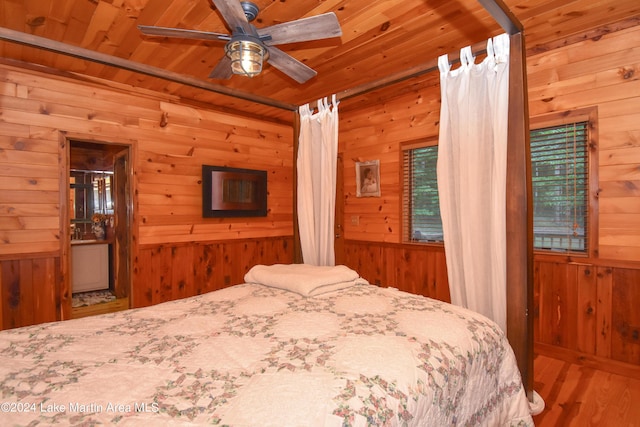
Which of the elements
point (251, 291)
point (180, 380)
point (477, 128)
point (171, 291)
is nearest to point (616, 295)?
point (477, 128)

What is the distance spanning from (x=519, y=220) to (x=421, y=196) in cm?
189

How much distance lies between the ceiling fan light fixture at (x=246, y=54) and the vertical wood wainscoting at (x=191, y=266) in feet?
7.72

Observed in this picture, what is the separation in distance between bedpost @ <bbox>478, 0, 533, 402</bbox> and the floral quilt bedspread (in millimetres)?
180

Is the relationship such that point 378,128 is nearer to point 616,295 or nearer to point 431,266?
point 431,266

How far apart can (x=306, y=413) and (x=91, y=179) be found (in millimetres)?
6208

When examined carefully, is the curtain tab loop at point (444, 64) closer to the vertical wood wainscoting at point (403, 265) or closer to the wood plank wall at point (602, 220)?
the wood plank wall at point (602, 220)

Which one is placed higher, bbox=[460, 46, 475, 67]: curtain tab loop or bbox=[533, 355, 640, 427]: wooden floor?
bbox=[460, 46, 475, 67]: curtain tab loop

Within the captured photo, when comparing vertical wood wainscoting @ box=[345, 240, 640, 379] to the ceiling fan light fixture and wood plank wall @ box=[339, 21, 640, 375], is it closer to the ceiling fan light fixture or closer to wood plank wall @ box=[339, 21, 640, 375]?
wood plank wall @ box=[339, 21, 640, 375]

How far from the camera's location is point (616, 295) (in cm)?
241

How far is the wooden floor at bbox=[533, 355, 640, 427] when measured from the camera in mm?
1903

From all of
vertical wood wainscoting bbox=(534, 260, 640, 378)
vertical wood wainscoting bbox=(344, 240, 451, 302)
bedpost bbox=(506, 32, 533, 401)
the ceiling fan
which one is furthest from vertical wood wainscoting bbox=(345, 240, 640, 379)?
the ceiling fan

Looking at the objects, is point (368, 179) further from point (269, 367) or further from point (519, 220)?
point (269, 367)

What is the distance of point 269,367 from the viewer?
3.74 ft

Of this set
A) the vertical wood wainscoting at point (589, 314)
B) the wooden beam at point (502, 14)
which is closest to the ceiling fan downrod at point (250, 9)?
the wooden beam at point (502, 14)
